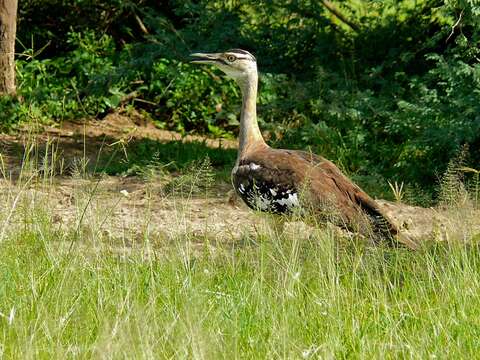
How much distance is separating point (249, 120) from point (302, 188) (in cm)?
113

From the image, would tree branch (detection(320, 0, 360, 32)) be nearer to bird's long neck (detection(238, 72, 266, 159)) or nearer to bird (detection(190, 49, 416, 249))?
bird's long neck (detection(238, 72, 266, 159))

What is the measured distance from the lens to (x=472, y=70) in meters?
7.79

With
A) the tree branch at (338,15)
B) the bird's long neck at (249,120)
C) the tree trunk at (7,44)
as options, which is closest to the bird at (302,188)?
the bird's long neck at (249,120)

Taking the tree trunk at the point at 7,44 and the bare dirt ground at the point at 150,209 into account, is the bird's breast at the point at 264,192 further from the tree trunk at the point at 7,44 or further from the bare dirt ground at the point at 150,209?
the tree trunk at the point at 7,44

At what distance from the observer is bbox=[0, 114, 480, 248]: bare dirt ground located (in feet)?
18.7

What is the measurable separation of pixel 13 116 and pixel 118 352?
→ 247 inches

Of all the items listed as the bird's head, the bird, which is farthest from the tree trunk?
the bird

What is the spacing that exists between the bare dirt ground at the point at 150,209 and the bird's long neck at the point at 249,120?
0.49 meters

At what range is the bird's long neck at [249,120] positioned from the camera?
7.14m

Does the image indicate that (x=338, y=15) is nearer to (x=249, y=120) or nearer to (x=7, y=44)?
(x=249, y=120)

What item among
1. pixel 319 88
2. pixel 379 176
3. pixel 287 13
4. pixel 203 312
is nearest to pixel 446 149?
pixel 379 176

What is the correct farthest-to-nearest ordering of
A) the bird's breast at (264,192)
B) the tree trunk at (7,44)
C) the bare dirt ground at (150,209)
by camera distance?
the tree trunk at (7,44) < the bird's breast at (264,192) < the bare dirt ground at (150,209)

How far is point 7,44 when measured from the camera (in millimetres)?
9625

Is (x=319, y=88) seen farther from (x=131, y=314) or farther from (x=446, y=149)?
(x=131, y=314)
